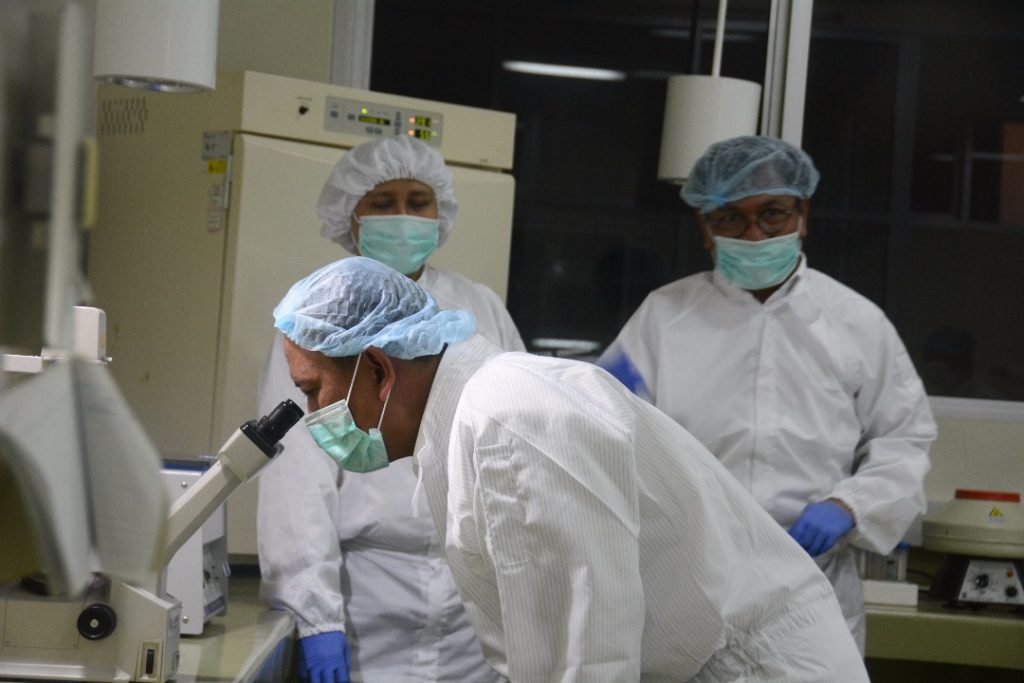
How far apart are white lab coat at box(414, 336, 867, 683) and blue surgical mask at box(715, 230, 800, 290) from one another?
1.05m

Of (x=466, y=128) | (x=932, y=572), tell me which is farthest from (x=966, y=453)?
(x=466, y=128)

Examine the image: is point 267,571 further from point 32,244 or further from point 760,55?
point 760,55

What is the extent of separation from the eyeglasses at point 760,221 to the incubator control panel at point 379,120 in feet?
2.20

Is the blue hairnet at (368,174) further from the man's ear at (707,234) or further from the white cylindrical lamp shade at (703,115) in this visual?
the white cylindrical lamp shade at (703,115)

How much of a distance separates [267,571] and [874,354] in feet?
4.08

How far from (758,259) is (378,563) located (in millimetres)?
940

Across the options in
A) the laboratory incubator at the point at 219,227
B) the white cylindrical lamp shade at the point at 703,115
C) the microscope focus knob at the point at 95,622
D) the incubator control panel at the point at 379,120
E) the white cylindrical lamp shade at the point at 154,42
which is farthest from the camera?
the white cylindrical lamp shade at the point at 703,115

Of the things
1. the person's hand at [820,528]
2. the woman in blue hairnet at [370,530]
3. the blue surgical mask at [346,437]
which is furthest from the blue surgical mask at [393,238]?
the person's hand at [820,528]

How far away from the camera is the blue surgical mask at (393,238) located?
2.23m

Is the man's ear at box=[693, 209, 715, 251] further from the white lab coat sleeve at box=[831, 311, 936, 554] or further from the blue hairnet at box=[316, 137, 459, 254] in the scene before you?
the blue hairnet at box=[316, 137, 459, 254]

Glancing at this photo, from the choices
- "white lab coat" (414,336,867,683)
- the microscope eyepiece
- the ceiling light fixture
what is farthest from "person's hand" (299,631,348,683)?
the ceiling light fixture

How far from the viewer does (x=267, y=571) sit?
2076mm

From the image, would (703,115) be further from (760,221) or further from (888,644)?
(888,644)

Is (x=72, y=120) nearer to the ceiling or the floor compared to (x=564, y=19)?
nearer to the floor
